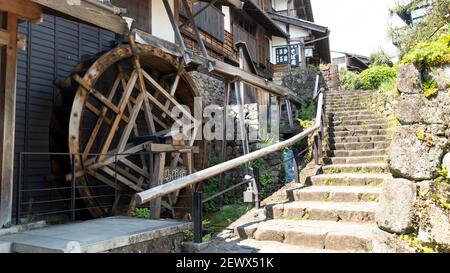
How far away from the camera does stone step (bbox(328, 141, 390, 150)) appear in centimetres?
761

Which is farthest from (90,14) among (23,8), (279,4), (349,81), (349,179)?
(279,4)

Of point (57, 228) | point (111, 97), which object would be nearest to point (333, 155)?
point (111, 97)

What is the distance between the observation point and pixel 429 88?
10.8 ft

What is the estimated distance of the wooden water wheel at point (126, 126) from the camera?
6457mm

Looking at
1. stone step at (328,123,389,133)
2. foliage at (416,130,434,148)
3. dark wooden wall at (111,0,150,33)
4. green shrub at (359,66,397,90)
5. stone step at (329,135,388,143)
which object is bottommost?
foliage at (416,130,434,148)

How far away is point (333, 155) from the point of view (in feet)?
25.2

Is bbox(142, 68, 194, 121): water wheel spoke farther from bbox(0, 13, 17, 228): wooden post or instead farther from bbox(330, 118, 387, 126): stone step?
bbox(330, 118, 387, 126): stone step

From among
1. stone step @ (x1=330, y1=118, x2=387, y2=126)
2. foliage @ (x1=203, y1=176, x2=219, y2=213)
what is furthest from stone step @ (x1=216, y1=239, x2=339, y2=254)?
stone step @ (x1=330, y1=118, x2=387, y2=126)

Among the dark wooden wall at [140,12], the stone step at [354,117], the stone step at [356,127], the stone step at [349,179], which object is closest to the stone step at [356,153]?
the stone step at [349,179]

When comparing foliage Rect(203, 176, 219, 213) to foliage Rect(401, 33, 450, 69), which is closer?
A: foliage Rect(401, 33, 450, 69)

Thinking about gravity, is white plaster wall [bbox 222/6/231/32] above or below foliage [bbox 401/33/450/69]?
above

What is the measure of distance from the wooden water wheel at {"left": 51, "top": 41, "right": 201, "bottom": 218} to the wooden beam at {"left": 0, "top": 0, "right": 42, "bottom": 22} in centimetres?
190

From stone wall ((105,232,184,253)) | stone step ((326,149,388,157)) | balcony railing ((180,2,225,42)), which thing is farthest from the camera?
balcony railing ((180,2,225,42))

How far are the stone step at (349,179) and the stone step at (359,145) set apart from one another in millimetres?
1716
